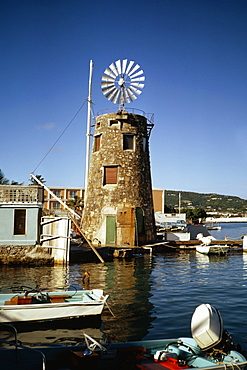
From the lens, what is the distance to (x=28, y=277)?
21688 millimetres

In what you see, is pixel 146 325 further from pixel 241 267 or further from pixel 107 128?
pixel 107 128

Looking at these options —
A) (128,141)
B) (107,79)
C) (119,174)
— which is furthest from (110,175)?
(107,79)

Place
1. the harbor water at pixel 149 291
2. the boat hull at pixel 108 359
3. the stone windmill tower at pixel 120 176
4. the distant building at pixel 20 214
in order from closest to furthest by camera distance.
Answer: the boat hull at pixel 108 359, the harbor water at pixel 149 291, the distant building at pixel 20 214, the stone windmill tower at pixel 120 176

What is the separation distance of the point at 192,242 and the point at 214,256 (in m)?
4.74

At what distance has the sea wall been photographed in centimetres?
2589

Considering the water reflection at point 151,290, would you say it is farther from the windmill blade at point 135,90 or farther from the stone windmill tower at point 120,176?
the windmill blade at point 135,90

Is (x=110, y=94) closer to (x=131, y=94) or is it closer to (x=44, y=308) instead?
(x=131, y=94)

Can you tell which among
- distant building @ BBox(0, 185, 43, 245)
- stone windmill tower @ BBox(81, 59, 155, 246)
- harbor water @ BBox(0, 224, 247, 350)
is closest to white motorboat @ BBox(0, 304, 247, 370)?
harbor water @ BBox(0, 224, 247, 350)

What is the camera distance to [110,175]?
122 feet

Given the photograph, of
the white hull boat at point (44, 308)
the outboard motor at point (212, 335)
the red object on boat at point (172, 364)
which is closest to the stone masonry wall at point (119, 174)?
the white hull boat at point (44, 308)

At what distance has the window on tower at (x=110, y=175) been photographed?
3709cm

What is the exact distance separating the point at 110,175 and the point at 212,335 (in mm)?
28696

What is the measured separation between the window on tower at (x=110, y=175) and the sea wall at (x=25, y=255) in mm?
12601

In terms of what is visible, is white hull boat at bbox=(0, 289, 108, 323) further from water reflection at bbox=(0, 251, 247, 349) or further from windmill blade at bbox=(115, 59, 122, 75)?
windmill blade at bbox=(115, 59, 122, 75)
